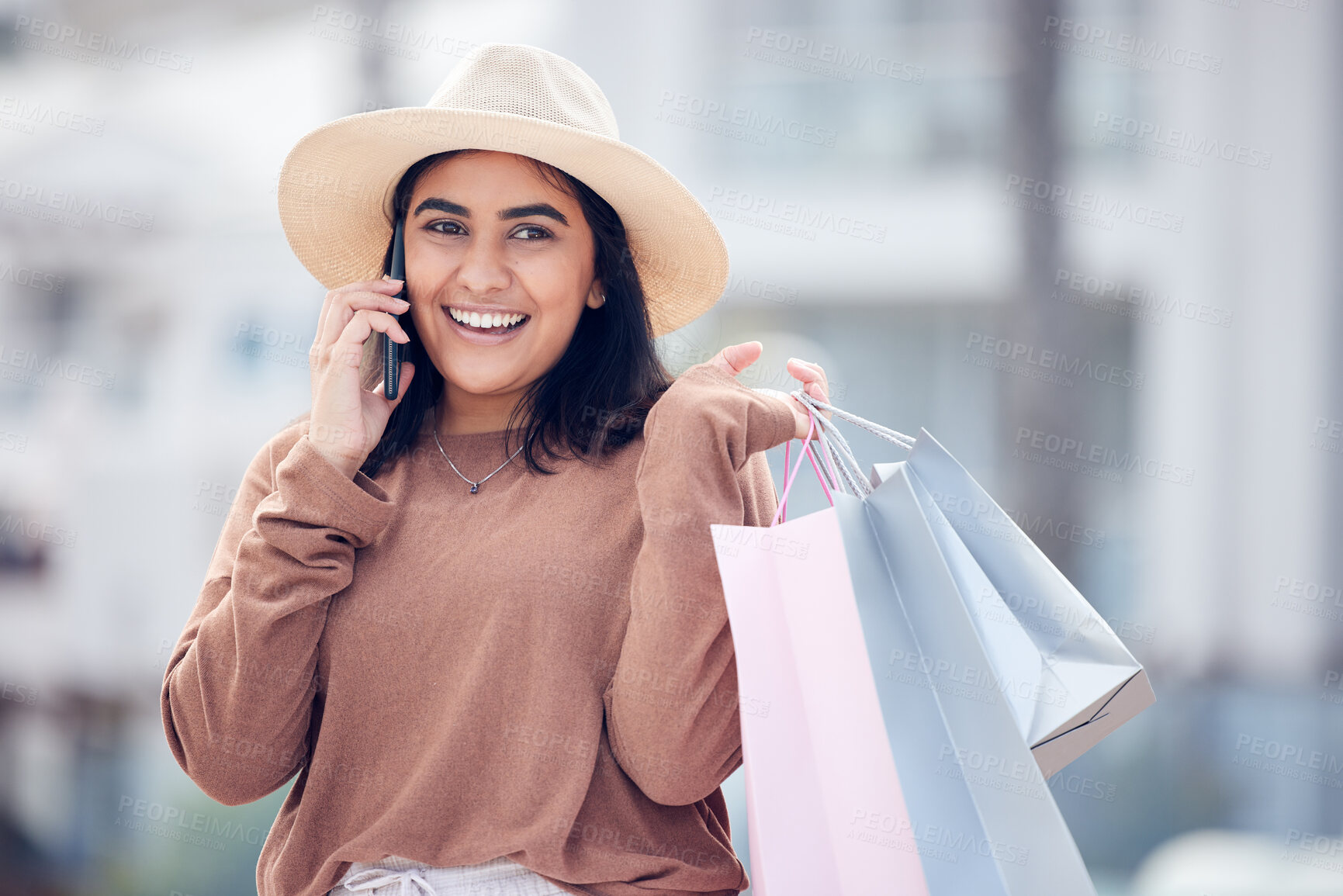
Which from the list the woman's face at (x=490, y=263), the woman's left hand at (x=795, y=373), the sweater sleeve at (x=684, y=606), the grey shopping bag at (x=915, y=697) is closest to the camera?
the grey shopping bag at (x=915, y=697)

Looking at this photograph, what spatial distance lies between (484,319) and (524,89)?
266 mm

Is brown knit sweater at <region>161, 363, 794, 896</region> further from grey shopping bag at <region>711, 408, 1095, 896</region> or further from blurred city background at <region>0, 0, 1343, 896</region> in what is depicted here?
blurred city background at <region>0, 0, 1343, 896</region>

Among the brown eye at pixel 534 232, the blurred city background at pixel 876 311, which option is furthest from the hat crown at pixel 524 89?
the blurred city background at pixel 876 311

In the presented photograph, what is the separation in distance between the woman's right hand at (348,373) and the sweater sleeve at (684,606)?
1.16 ft

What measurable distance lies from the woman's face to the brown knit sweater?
0.17 m

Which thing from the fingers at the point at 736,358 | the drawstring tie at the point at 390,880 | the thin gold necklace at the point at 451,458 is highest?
the fingers at the point at 736,358

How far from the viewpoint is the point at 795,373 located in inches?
45.2

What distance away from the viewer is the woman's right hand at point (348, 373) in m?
1.15

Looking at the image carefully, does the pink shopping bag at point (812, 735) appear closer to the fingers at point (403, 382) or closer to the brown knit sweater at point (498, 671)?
the brown knit sweater at point (498, 671)

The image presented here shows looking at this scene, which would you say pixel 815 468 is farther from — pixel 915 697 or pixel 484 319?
pixel 484 319

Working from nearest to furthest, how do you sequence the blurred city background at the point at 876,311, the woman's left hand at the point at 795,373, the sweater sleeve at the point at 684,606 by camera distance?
1. the sweater sleeve at the point at 684,606
2. the woman's left hand at the point at 795,373
3. the blurred city background at the point at 876,311

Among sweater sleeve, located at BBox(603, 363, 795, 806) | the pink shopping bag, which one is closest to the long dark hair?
sweater sleeve, located at BBox(603, 363, 795, 806)

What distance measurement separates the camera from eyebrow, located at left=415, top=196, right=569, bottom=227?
120 centimetres

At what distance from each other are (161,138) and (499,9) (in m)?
0.92
